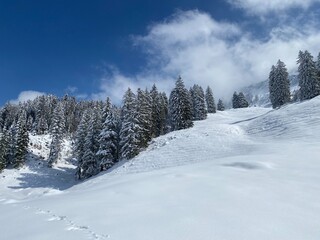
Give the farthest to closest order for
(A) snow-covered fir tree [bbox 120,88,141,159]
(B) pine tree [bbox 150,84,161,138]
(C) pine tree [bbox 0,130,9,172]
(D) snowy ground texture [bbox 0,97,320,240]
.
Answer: (B) pine tree [bbox 150,84,161,138]
(C) pine tree [bbox 0,130,9,172]
(A) snow-covered fir tree [bbox 120,88,141,159]
(D) snowy ground texture [bbox 0,97,320,240]

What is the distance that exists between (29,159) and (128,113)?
3109cm

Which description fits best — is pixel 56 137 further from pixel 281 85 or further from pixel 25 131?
pixel 281 85

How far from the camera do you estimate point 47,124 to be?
12494 centimetres

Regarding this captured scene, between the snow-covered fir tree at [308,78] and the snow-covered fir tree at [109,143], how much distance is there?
3985 cm

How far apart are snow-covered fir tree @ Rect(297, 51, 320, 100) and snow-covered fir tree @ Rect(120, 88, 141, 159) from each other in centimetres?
3660

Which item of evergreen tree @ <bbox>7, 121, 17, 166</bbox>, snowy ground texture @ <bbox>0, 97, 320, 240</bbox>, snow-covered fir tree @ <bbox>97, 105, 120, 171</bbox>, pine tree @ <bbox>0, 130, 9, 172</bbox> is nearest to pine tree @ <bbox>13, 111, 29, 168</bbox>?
evergreen tree @ <bbox>7, 121, 17, 166</bbox>

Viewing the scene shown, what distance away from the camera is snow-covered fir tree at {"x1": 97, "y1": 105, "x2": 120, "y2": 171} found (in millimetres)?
56119

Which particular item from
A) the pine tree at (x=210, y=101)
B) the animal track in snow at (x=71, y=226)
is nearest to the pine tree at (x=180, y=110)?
the pine tree at (x=210, y=101)

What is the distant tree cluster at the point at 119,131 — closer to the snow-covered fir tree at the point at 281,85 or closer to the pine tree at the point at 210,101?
the snow-covered fir tree at the point at 281,85

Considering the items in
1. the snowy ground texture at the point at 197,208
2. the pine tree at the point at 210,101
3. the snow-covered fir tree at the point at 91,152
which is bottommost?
the snowy ground texture at the point at 197,208

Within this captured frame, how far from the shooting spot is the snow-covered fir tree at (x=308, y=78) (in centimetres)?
6775

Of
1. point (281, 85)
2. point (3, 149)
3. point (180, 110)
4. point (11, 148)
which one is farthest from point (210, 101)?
point (3, 149)

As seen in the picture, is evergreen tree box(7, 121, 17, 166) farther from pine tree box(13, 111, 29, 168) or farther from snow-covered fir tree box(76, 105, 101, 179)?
snow-covered fir tree box(76, 105, 101, 179)

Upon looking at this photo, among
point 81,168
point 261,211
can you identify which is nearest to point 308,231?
point 261,211
